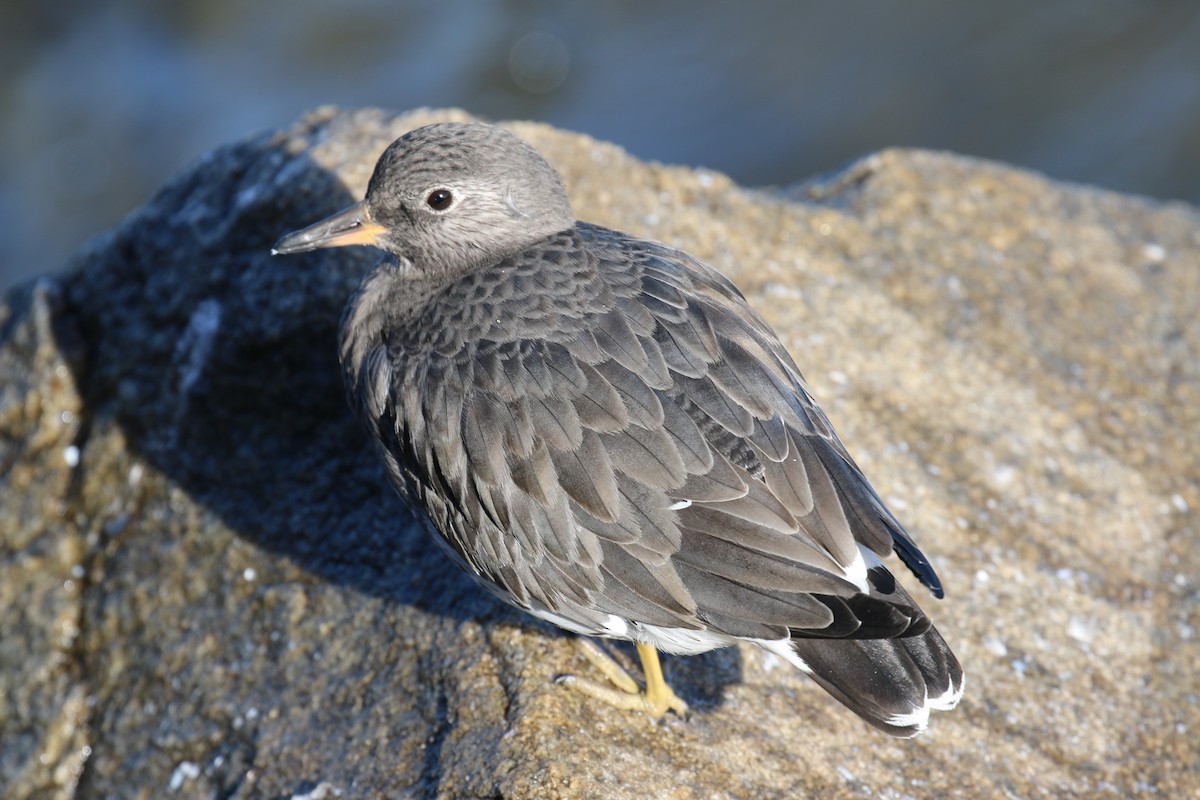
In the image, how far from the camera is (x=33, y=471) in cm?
483

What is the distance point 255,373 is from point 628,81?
7.64m

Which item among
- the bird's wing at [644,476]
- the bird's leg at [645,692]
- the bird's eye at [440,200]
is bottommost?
the bird's leg at [645,692]

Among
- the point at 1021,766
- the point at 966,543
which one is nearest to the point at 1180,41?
the point at 966,543

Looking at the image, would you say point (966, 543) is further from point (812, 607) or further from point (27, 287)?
point (27, 287)

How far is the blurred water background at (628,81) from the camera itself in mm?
10828

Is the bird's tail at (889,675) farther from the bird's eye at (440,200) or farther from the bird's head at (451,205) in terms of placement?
the bird's eye at (440,200)

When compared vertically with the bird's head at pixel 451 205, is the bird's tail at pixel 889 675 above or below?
below

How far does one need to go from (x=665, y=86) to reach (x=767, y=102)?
1.02 meters

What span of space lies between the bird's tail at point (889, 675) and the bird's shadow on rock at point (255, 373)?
0.67 meters

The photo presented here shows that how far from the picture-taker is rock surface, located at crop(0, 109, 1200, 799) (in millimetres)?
3848

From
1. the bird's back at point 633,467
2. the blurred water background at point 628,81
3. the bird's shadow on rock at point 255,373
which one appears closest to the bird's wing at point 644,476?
the bird's back at point 633,467

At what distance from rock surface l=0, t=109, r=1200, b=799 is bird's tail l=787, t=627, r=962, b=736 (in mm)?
452

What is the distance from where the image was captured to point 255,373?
4.83 m

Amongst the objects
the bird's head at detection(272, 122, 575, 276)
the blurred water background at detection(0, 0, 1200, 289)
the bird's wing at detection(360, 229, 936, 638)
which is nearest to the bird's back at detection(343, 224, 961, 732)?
the bird's wing at detection(360, 229, 936, 638)
